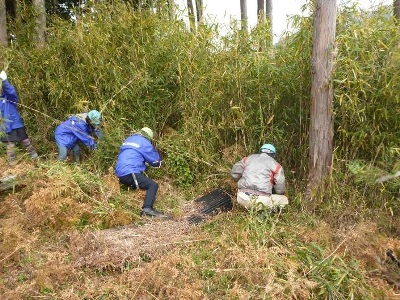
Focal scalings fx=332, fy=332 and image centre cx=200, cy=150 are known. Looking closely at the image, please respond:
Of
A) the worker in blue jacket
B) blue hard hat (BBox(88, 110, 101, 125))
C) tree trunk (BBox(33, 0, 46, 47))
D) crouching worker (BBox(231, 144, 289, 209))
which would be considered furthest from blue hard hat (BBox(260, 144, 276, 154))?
tree trunk (BBox(33, 0, 46, 47))

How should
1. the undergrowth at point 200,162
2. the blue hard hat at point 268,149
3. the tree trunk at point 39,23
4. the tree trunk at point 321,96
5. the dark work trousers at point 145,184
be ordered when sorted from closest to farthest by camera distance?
the undergrowth at point 200,162 < the tree trunk at point 321,96 < the blue hard hat at point 268,149 < the dark work trousers at point 145,184 < the tree trunk at point 39,23

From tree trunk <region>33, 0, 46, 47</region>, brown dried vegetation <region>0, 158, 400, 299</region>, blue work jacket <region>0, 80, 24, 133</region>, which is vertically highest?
tree trunk <region>33, 0, 46, 47</region>

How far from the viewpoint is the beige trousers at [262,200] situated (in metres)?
3.43

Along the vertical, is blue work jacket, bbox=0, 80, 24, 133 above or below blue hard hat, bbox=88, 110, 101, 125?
above

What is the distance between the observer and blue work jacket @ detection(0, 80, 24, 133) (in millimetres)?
4629

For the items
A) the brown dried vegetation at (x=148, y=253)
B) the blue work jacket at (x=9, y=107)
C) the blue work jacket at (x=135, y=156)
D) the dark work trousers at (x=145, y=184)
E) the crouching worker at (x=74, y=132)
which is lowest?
the brown dried vegetation at (x=148, y=253)

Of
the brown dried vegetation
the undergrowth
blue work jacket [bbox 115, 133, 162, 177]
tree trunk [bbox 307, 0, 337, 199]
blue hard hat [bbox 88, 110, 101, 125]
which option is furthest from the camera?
blue hard hat [bbox 88, 110, 101, 125]

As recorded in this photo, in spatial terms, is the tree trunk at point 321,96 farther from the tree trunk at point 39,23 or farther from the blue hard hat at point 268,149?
the tree trunk at point 39,23

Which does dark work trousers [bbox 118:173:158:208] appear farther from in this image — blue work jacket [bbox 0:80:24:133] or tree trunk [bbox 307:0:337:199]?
blue work jacket [bbox 0:80:24:133]

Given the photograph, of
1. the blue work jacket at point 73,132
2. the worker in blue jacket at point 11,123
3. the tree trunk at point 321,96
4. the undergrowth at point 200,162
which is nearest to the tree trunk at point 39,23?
the undergrowth at point 200,162

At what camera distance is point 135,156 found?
4.06 meters

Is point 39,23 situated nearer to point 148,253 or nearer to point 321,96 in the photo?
point 148,253

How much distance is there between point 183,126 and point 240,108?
3.09 ft

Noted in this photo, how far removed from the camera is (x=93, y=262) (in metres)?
2.73
